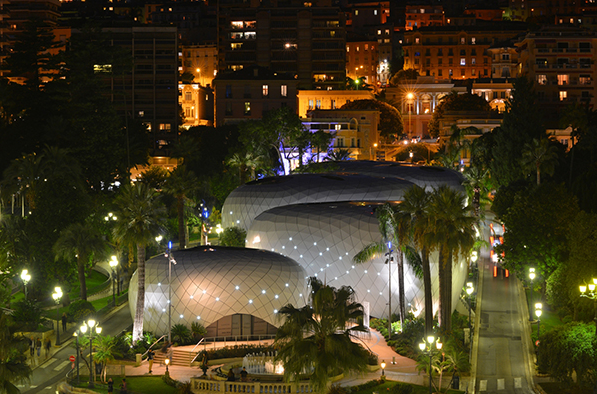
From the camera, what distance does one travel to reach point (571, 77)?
186250mm

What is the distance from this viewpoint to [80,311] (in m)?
79.2

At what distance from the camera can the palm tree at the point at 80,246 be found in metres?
86.5

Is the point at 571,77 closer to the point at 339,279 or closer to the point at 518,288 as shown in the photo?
the point at 518,288

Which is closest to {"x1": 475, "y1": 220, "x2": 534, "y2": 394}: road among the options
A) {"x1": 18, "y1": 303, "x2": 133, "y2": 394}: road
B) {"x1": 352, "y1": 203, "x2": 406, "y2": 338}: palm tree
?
{"x1": 352, "y1": 203, "x2": 406, "y2": 338}: palm tree

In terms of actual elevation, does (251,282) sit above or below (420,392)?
above

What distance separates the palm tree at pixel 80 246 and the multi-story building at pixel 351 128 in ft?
242

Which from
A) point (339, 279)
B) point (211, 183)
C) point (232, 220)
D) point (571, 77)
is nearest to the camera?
point (339, 279)

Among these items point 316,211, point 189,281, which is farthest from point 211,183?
point 189,281

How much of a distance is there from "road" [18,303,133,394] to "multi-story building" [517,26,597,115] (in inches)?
5033

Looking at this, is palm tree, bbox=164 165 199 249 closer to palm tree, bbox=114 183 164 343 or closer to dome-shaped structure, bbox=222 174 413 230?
dome-shaped structure, bbox=222 174 413 230

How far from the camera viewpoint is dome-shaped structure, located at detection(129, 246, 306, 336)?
75625mm

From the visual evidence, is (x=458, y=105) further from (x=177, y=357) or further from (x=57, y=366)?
(x=57, y=366)

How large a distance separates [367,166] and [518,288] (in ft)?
124

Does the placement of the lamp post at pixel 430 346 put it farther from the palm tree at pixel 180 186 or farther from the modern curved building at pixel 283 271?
the palm tree at pixel 180 186
